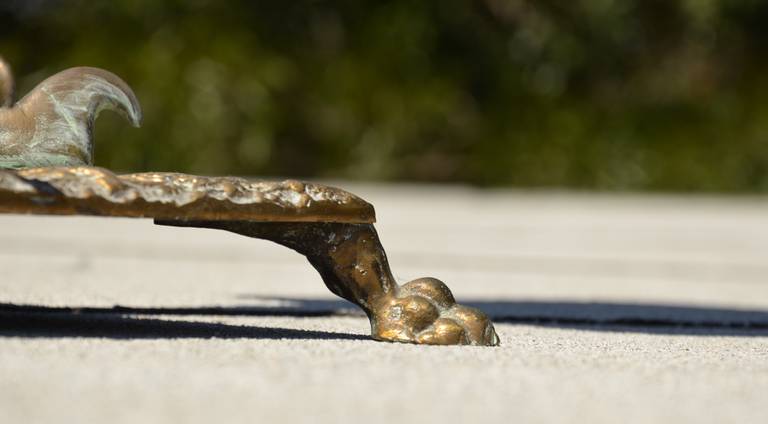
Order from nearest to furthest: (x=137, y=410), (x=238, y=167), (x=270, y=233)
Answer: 1. (x=137, y=410)
2. (x=270, y=233)
3. (x=238, y=167)

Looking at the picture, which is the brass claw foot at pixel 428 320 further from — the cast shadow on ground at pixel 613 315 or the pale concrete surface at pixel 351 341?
the cast shadow on ground at pixel 613 315

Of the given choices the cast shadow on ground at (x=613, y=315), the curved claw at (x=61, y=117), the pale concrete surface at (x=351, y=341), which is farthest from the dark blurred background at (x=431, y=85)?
the curved claw at (x=61, y=117)

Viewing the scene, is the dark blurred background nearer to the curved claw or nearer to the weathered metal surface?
the curved claw

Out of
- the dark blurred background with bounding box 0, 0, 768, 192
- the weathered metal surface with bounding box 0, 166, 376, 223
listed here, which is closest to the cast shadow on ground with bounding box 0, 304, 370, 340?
the weathered metal surface with bounding box 0, 166, 376, 223

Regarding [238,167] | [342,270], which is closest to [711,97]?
[238,167]

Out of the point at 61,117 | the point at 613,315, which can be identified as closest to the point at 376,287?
the point at 61,117

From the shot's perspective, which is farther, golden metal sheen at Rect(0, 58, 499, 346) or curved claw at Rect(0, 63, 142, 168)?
curved claw at Rect(0, 63, 142, 168)

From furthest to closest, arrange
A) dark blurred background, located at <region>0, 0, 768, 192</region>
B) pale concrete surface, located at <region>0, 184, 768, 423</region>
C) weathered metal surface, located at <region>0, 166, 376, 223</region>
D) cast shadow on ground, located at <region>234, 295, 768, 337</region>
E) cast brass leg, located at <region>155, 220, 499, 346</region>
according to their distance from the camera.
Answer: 1. dark blurred background, located at <region>0, 0, 768, 192</region>
2. cast shadow on ground, located at <region>234, 295, 768, 337</region>
3. cast brass leg, located at <region>155, 220, 499, 346</region>
4. weathered metal surface, located at <region>0, 166, 376, 223</region>
5. pale concrete surface, located at <region>0, 184, 768, 423</region>

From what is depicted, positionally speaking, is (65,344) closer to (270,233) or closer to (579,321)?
(270,233)
